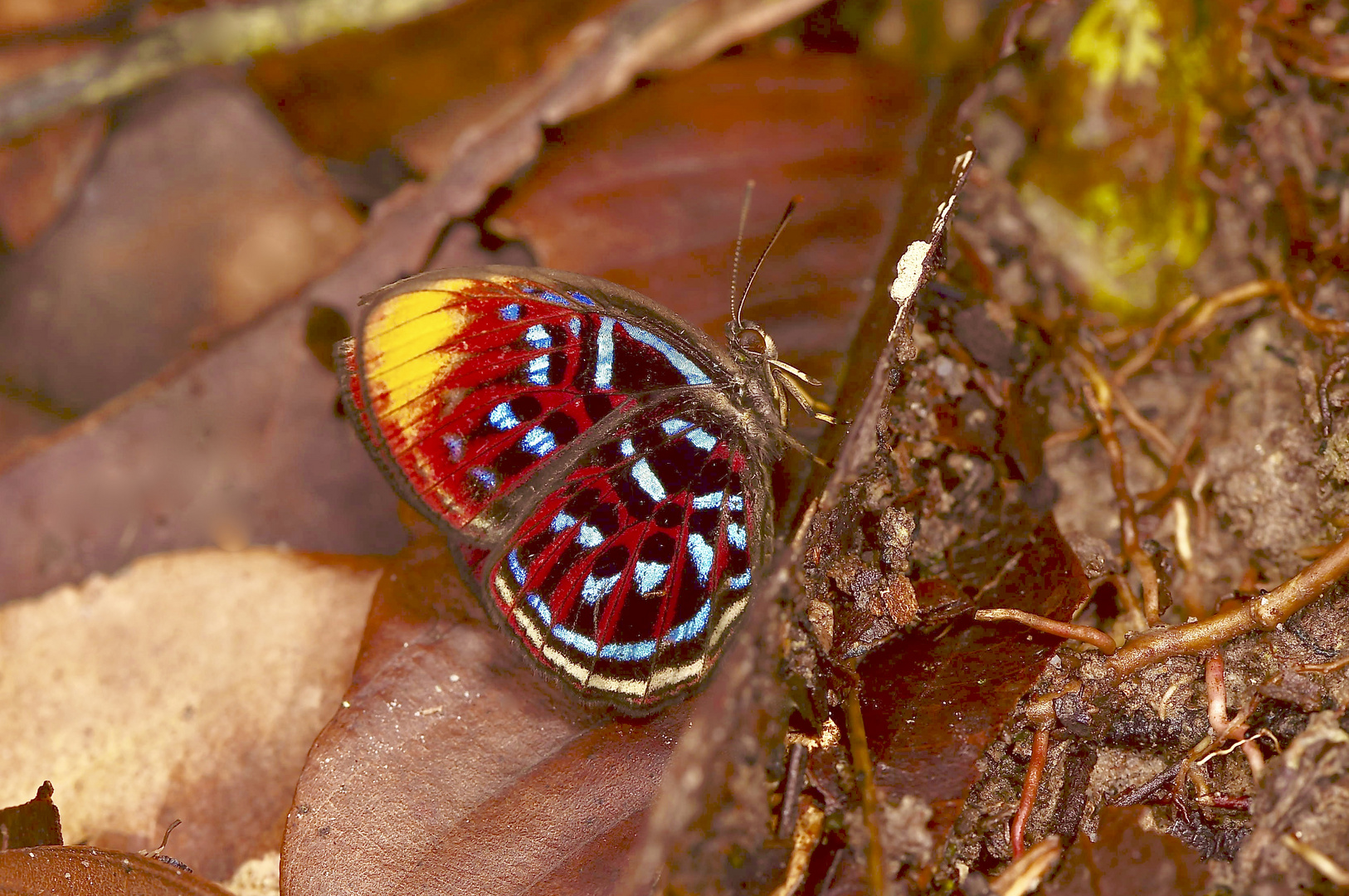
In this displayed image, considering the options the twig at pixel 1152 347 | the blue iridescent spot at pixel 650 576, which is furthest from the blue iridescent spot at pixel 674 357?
the twig at pixel 1152 347

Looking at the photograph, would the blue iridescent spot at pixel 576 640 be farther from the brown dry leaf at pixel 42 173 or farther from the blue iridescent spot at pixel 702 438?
the brown dry leaf at pixel 42 173

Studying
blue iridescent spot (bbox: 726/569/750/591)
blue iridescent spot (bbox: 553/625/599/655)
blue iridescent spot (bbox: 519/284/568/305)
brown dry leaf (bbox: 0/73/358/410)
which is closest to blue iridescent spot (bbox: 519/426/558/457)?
blue iridescent spot (bbox: 519/284/568/305)

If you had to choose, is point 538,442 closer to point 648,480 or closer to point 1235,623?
point 648,480

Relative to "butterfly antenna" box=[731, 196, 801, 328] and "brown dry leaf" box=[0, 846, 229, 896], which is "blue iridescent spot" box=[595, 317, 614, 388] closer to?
"butterfly antenna" box=[731, 196, 801, 328]

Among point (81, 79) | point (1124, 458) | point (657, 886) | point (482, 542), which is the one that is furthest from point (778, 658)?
point (81, 79)

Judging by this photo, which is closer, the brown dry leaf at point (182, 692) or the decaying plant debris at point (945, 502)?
the decaying plant debris at point (945, 502)

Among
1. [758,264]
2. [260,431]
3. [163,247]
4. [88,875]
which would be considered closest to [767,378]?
[758,264]

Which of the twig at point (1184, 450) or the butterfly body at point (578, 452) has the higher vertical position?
the butterfly body at point (578, 452)

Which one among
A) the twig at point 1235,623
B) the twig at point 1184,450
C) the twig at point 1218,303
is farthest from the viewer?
the twig at point 1218,303
